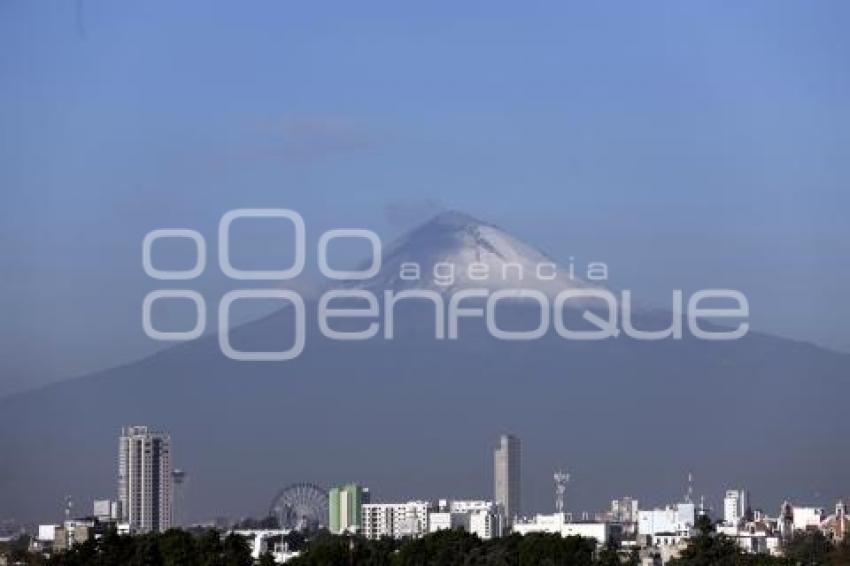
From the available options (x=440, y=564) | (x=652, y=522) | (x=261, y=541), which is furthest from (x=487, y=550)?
(x=652, y=522)

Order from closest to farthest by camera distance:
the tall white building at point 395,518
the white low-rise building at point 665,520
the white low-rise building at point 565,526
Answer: the white low-rise building at point 565,526 → the white low-rise building at point 665,520 → the tall white building at point 395,518

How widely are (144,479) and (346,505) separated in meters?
10.5

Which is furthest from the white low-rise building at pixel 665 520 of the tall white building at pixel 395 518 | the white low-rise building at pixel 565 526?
the tall white building at pixel 395 518

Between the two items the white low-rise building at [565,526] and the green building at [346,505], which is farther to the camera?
the green building at [346,505]

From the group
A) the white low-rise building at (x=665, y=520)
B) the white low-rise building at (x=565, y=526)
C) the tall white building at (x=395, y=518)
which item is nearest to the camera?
the white low-rise building at (x=565, y=526)

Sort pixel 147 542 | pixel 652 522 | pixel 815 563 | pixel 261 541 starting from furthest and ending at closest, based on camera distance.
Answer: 1. pixel 652 522
2. pixel 261 541
3. pixel 815 563
4. pixel 147 542

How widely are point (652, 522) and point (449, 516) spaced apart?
10015 mm

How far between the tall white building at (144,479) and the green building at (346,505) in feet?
27.0

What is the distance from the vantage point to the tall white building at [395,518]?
399 feet

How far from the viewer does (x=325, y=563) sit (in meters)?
51.9

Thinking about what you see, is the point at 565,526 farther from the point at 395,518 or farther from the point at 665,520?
the point at 395,518

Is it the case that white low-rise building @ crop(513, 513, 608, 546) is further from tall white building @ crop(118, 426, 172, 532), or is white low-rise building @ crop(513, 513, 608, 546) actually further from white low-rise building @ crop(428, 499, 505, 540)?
tall white building @ crop(118, 426, 172, 532)

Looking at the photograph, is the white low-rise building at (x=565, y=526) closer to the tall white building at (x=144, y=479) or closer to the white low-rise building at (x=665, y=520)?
the white low-rise building at (x=665, y=520)

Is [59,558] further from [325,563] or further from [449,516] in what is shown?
[449,516]
